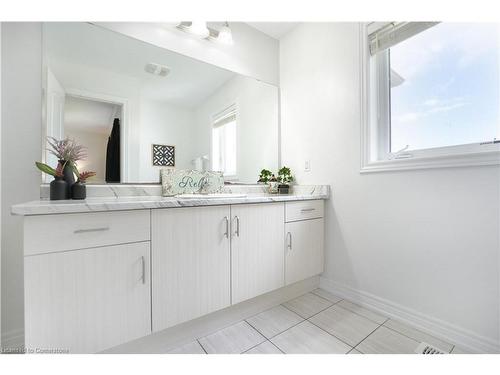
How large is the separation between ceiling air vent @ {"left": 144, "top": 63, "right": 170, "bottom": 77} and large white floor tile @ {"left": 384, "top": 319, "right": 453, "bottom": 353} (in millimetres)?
2311

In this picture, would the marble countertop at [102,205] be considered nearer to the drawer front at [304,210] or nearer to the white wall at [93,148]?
the drawer front at [304,210]

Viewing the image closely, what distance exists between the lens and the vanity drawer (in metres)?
0.81

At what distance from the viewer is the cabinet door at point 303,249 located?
1.60m

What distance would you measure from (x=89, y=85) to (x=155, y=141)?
0.50 metres

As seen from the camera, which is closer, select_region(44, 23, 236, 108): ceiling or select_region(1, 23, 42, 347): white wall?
select_region(1, 23, 42, 347): white wall

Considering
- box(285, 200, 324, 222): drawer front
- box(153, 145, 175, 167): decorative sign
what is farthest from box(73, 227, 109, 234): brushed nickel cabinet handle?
box(285, 200, 324, 222): drawer front

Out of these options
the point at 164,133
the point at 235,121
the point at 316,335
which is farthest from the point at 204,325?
the point at 235,121

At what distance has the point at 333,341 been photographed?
47.4 inches

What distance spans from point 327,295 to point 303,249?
17.8 inches

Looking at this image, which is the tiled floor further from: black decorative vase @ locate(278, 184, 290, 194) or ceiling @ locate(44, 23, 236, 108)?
ceiling @ locate(44, 23, 236, 108)

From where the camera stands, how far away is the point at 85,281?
2.91ft
